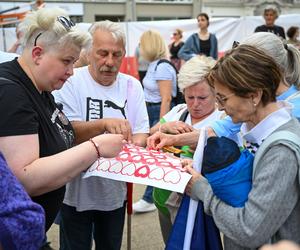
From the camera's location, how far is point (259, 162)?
1374 millimetres

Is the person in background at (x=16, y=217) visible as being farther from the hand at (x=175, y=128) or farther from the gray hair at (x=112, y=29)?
the gray hair at (x=112, y=29)

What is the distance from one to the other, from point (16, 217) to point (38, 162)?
0.92ft

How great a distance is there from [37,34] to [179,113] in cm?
118

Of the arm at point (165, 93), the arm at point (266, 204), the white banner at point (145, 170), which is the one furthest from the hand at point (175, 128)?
the arm at point (165, 93)

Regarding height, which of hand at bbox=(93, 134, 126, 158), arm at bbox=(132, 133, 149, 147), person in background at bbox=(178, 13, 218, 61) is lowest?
person in background at bbox=(178, 13, 218, 61)

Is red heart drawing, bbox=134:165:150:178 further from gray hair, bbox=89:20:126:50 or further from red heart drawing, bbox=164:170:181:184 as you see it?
gray hair, bbox=89:20:126:50

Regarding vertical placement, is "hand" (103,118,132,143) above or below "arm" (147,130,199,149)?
above

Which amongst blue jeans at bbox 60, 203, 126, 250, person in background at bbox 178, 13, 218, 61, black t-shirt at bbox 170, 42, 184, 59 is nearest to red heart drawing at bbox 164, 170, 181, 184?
blue jeans at bbox 60, 203, 126, 250

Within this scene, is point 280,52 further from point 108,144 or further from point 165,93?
point 165,93

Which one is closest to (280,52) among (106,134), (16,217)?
(106,134)

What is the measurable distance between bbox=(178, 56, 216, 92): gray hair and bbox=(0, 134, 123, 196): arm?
0.98m

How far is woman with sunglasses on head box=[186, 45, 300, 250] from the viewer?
1314 mm

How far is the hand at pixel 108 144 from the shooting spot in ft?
5.09

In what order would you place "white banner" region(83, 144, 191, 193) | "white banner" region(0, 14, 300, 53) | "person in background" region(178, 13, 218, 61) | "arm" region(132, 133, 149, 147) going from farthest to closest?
"white banner" region(0, 14, 300, 53)
"person in background" region(178, 13, 218, 61)
"arm" region(132, 133, 149, 147)
"white banner" region(83, 144, 191, 193)
